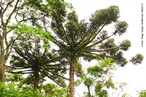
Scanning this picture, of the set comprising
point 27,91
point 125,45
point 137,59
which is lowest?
point 27,91

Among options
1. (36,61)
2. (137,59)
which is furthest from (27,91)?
(137,59)

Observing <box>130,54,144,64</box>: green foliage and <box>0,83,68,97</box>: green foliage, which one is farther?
<box>130,54,144,64</box>: green foliage

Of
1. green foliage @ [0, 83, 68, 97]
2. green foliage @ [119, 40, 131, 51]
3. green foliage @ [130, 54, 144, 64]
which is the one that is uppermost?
green foliage @ [119, 40, 131, 51]

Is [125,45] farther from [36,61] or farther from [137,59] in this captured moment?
[36,61]

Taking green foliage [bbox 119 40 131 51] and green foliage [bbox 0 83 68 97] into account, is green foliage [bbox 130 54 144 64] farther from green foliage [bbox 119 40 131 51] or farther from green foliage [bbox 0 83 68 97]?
green foliage [bbox 0 83 68 97]

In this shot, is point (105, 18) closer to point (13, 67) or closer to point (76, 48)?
point (76, 48)

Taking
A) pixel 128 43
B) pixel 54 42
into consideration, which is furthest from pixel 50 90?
pixel 128 43

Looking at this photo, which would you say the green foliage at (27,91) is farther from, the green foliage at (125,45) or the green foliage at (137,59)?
the green foliage at (137,59)

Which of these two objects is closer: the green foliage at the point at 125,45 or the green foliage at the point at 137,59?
the green foliage at the point at 125,45

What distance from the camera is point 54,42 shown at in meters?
19.7

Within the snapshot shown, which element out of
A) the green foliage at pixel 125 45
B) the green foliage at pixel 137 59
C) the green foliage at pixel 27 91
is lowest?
the green foliage at pixel 27 91

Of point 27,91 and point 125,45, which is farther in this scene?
point 125,45

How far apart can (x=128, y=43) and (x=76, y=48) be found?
399 centimetres

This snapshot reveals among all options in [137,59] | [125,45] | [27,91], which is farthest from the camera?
[137,59]
